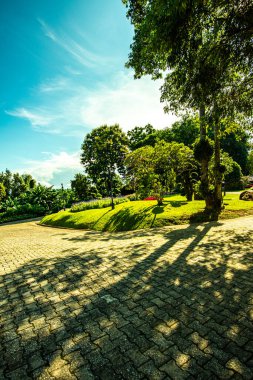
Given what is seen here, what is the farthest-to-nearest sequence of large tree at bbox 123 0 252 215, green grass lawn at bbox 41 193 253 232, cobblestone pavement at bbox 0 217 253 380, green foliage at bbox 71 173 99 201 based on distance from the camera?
green foliage at bbox 71 173 99 201 → green grass lawn at bbox 41 193 253 232 → large tree at bbox 123 0 252 215 → cobblestone pavement at bbox 0 217 253 380

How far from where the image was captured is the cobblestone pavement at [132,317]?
2980 mm

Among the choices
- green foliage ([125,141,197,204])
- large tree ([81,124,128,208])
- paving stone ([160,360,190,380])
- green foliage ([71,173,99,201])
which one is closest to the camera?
paving stone ([160,360,190,380])

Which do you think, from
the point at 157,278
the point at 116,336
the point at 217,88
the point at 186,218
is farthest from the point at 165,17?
the point at 186,218

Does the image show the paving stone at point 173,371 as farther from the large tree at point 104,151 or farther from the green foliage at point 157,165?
the large tree at point 104,151

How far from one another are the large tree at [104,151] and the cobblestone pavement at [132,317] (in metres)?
36.3

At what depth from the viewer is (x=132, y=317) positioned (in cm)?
410

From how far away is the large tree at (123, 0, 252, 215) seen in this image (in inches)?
249

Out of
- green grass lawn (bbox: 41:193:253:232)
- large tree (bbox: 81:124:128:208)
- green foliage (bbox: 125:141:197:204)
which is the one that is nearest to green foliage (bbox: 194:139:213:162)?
green foliage (bbox: 125:141:197:204)

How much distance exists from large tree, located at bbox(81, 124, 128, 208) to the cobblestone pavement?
36261mm

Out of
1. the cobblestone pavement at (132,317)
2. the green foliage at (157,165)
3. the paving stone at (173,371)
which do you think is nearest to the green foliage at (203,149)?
the green foliage at (157,165)

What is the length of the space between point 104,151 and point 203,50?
121 feet

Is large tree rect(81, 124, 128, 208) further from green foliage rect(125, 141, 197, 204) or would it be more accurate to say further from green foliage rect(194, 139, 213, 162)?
green foliage rect(194, 139, 213, 162)

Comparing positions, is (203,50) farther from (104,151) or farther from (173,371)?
(104,151)

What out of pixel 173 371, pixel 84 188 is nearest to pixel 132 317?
pixel 173 371
